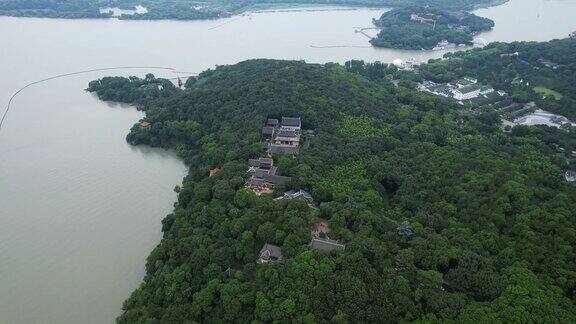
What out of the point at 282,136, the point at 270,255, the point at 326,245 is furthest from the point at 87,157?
the point at 326,245

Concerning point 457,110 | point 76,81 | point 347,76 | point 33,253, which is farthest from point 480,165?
point 76,81

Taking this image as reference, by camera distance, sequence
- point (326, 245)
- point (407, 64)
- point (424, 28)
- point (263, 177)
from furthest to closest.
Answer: point (424, 28)
point (407, 64)
point (263, 177)
point (326, 245)

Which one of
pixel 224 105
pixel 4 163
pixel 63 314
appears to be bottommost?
pixel 63 314

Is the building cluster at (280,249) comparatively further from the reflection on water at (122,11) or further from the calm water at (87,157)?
the reflection on water at (122,11)

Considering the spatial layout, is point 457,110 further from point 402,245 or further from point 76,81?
point 76,81

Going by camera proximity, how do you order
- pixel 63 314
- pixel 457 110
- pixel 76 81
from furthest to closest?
→ pixel 76 81, pixel 457 110, pixel 63 314

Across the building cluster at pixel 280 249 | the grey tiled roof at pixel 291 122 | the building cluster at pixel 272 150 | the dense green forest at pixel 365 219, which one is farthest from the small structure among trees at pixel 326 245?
the grey tiled roof at pixel 291 122

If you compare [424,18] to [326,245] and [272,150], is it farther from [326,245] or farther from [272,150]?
[326,245]

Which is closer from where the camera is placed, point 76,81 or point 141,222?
point 141,222
